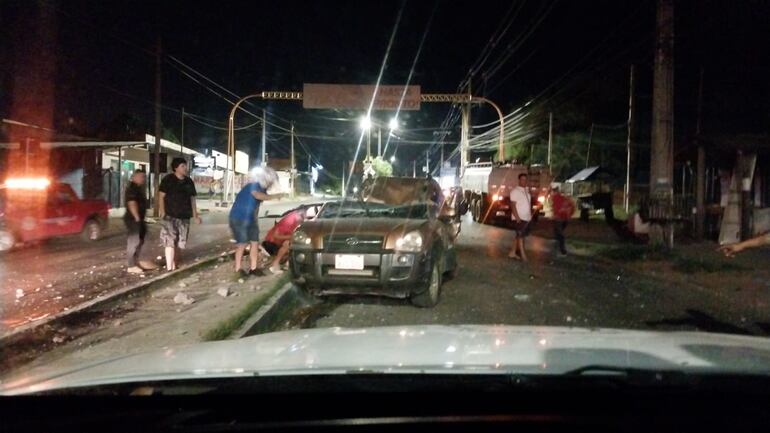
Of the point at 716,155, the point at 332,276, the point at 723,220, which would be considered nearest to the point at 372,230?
the point at 332,276

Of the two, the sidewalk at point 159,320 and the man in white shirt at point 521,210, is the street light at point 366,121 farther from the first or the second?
the sidewalk at point 159,320

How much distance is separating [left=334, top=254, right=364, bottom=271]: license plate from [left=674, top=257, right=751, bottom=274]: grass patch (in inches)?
255

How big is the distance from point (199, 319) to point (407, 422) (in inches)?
220

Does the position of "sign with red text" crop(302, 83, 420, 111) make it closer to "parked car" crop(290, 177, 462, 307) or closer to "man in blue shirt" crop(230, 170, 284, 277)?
"man in blue shirt" crop(230, 170, 284, 277)

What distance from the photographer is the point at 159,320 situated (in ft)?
25.2

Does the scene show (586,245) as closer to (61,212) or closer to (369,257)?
(369,257)

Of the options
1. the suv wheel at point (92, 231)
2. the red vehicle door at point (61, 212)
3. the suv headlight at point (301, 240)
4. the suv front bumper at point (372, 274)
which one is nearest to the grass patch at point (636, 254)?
the suv front bumper at point (372, 274)

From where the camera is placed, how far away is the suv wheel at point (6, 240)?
577 inches

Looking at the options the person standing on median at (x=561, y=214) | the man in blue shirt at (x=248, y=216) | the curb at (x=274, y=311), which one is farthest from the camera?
the person standing on median at (x=561, y=214)

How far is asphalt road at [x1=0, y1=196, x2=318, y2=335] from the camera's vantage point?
8.77 meters

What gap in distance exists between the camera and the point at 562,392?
2748mm

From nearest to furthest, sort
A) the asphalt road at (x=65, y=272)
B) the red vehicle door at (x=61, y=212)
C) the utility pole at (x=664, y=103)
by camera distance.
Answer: the asphalt road at (x=65, y=272)
the utility pole at (x=664, y=103)
the red vehicle door at (x=61, y=212)

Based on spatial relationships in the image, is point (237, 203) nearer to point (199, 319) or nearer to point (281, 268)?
point (281, 268)

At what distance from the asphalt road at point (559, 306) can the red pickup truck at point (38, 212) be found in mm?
8653
